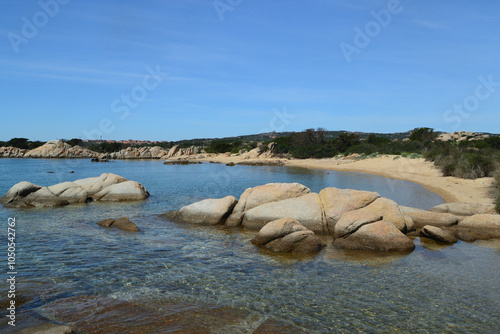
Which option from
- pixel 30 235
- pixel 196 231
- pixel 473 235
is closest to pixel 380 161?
pixel 473 235

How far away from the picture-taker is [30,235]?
14.4m

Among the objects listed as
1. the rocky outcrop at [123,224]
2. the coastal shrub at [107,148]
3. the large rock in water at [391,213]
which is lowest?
the rocky outcrop at [123,224]

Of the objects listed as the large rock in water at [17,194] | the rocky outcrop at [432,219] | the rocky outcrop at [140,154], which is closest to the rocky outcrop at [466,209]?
the rocky outcrop at [432,219]

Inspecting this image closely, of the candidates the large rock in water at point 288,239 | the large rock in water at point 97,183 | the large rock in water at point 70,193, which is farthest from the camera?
the large rock in water at point 97,183

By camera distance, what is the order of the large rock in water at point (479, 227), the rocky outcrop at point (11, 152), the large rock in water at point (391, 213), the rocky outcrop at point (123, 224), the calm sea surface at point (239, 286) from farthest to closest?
the rocky outcrop at point (11, 152) → the rocky outcrop at point (123, 224) → the large rock in water at point (391, 213) → the large rock in water at point (479, 227) → the calm sea surface at point (239, 286)

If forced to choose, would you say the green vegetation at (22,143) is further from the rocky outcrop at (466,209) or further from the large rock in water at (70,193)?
the rocky outcrop at (466,209)

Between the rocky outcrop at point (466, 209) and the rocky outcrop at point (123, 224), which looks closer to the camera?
the rocky outcrop at point (123, 224)

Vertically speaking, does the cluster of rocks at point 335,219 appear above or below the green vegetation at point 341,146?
below

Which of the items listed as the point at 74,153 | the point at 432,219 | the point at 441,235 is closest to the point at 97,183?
the point at 432,219

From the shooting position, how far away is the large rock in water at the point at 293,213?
1515cm

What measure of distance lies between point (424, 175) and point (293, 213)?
28772mm

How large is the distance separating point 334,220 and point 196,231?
615 centimetres

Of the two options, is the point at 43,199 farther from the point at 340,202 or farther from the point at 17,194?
the point at 340,202

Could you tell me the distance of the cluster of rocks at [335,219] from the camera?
12.6m
